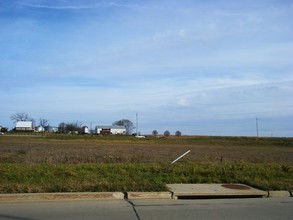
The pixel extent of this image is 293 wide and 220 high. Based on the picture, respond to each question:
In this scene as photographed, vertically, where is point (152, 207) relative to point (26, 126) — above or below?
below

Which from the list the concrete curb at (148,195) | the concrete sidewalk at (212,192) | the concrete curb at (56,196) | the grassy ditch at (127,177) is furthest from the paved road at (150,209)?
the grassy ditch at (127,177)

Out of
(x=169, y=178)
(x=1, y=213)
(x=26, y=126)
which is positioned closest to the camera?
(x=1, y=213)

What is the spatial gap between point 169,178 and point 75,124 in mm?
157832

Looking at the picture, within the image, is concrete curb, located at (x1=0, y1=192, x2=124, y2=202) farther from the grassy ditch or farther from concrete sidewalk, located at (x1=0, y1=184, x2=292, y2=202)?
the grassy ditch

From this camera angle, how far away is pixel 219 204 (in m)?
9.45

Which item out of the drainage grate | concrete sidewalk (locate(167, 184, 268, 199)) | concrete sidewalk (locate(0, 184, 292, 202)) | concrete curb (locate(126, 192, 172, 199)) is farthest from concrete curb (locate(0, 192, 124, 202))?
the drainage grate

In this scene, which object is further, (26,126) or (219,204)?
(26,126)

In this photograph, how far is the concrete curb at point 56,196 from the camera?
958 centimetres

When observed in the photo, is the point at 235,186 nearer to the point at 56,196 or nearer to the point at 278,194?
the point at 278,194

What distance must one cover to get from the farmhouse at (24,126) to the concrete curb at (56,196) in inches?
6234

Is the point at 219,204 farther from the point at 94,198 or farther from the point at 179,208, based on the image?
the point at 94,198

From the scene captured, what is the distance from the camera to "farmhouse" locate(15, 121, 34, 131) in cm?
16288

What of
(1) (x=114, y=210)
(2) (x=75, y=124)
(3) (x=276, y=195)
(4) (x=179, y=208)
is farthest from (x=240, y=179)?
(2) (x=75, y=124)

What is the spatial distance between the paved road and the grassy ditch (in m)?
1.18
